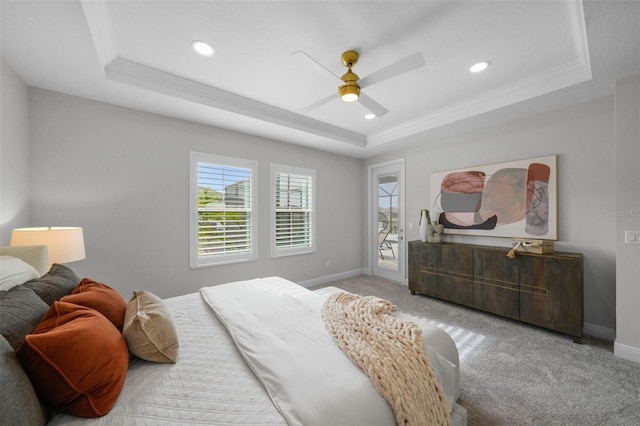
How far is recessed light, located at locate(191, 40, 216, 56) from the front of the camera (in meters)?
2.03

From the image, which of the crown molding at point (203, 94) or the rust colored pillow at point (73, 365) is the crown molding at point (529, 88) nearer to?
the crown molding at point (203, 94)

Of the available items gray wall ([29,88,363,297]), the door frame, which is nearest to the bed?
gray wall ([29,88,363,297])

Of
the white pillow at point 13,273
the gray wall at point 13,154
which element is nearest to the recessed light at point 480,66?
the white pillow at point 13,273

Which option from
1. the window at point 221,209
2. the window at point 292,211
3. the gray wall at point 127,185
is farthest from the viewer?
the window at point 292,211

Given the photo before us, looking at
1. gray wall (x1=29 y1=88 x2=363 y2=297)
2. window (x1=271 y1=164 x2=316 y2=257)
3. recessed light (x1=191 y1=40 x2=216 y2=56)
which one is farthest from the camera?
window (x1=271 y1=164 x2=316 y2=257)

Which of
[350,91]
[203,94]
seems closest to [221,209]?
[203,94]

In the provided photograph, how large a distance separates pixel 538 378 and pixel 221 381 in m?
2.41

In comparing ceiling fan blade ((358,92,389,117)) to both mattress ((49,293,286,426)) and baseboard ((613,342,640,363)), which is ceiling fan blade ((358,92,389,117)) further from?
baseboard ((613,342,640,363))

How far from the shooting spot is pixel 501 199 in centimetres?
335

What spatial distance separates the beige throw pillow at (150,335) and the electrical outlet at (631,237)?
12.0 ft

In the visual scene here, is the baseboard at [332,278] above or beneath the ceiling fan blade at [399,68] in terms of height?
beneath

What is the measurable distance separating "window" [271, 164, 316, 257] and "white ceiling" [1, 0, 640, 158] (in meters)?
1.27

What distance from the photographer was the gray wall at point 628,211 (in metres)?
2.23

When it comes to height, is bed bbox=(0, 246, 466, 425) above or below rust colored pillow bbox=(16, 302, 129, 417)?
below
